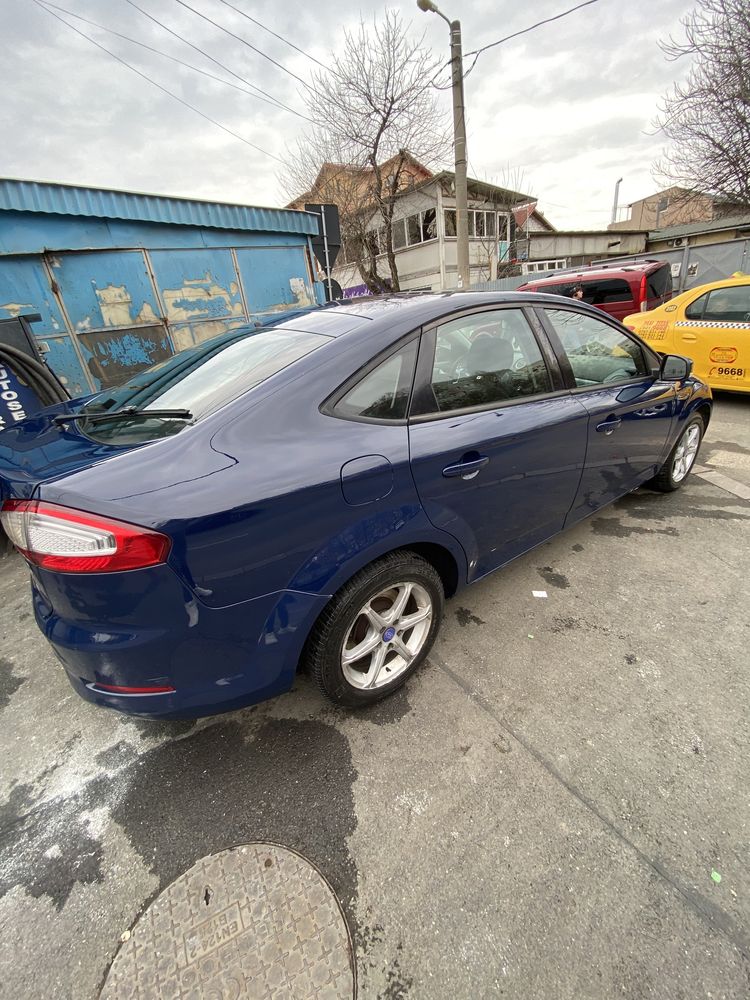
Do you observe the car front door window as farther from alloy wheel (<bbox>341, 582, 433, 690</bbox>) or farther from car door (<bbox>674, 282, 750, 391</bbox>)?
alloy wheel (<bbox>341, 582, 433, 690</bbox>)

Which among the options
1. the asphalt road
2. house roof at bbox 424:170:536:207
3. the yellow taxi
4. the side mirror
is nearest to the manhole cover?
the asphalt road

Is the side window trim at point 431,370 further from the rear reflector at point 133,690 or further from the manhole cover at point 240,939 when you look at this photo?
the manhole cover at point 240,939

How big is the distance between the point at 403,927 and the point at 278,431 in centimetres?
155

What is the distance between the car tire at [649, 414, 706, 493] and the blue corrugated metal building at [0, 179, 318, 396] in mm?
7145

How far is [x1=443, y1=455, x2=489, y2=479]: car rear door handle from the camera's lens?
5.94ft

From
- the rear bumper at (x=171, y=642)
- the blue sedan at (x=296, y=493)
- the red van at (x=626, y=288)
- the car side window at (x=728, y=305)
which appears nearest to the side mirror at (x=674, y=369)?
the blue sedan at (x=296, y=493)

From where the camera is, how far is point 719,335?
524 centimetres

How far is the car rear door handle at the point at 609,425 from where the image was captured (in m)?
2.52

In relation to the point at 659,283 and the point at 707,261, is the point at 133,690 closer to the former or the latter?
the point at 659,283

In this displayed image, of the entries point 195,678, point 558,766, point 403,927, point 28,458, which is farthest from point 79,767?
point 558,766

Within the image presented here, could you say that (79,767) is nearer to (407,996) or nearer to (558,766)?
(407,996)

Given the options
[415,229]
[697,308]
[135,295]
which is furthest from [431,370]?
[415,229]

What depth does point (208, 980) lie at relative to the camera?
3.89ft

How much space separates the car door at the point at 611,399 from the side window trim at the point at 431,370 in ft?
0.31
